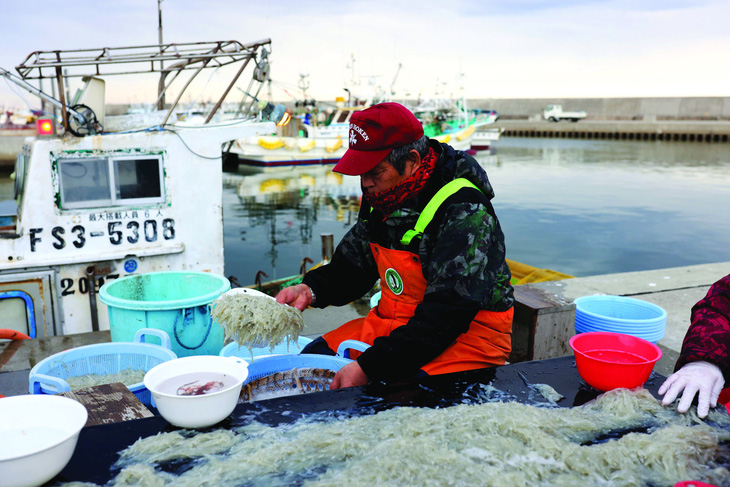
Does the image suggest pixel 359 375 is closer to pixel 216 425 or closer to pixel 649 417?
pixel 216 425

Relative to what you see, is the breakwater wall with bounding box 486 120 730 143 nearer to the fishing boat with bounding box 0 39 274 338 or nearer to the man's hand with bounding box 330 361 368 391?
the fishing boat with bounding box 0 39 274 338

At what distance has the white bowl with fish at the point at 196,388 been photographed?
1.72 metres

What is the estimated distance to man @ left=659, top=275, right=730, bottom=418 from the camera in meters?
1.95

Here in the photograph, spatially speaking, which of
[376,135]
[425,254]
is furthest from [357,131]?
[425,254]

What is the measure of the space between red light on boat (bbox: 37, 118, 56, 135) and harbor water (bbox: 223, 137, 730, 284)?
7868mm

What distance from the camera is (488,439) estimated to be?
5.52ft

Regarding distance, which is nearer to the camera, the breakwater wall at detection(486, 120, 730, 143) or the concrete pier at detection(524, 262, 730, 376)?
the concrete pier at detection(524, 262, 730, 376)

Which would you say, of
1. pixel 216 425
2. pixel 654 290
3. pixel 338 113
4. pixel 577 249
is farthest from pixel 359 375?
pixel 338 113

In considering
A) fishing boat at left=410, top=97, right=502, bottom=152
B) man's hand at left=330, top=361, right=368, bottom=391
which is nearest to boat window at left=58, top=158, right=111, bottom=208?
man's hand at left=330, top=361, right=368, bottom=391

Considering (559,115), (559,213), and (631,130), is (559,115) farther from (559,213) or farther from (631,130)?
(559,213)

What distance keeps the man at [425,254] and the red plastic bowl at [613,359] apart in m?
0.42

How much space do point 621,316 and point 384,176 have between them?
8.54 ft

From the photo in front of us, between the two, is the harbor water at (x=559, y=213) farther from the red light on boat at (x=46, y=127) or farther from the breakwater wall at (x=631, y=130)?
the breakwater wall at (x=631, y=130)

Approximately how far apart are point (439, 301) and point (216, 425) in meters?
1.04
